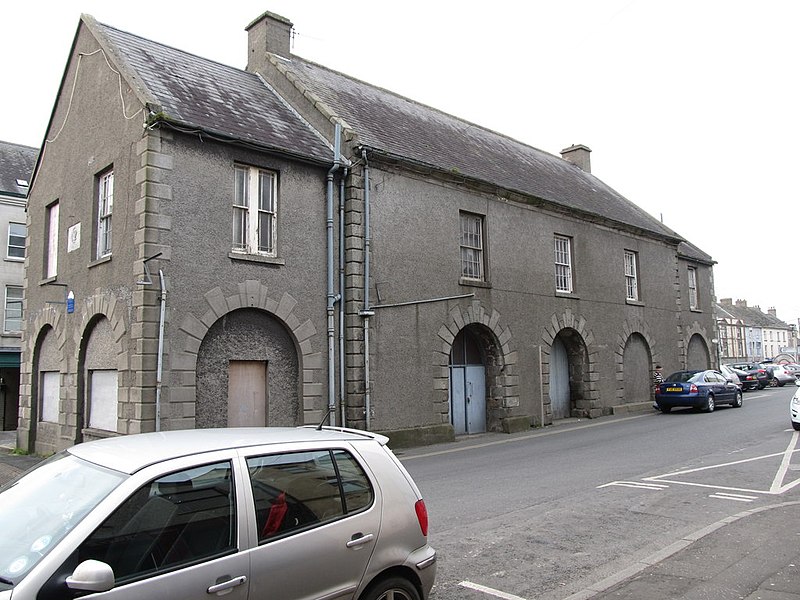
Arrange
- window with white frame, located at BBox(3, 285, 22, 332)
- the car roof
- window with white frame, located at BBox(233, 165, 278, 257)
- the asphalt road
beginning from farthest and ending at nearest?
1. window with white frame, located at BBox(3, 285, 22, 332)
2. window with white frame, located at BBox(233, 165, 278, 257)
3. the asphalt road
4. the car roof

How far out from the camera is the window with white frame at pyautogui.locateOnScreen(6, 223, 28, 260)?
28484 mm

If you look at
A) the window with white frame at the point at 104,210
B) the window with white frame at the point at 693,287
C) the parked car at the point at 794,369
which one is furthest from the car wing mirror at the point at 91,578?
the parked car at the point at 794,369

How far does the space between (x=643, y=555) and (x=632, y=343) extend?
20210 mm

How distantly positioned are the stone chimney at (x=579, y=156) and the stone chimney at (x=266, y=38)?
16218 mm

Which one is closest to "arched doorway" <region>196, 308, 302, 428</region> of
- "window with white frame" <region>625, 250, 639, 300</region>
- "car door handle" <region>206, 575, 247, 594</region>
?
"car door handle" <region>206, 575, 247, 594</region>

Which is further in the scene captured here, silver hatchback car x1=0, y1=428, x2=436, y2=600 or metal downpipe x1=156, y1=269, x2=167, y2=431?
metal downpipe x1=156, y1=269, x2=167, y2=431

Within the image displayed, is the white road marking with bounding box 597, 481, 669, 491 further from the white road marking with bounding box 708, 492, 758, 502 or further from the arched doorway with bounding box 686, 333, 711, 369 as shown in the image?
the arched doorway with bounding box 686, 333, 711, 369

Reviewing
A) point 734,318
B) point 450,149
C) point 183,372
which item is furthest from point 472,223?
point 734,318

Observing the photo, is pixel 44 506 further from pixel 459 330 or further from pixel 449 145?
pixel 449 145

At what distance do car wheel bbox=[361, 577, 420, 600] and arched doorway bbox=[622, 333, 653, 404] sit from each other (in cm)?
2134

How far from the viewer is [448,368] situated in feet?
57.6

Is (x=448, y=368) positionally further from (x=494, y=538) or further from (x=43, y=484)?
(x=43, y=484)

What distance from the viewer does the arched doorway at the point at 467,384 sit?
18391 mm

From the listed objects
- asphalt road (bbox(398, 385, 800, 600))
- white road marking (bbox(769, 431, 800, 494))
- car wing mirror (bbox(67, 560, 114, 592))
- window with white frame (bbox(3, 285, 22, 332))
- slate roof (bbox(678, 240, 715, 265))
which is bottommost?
asphalt road (bbox(398, 385, 800, 600))
